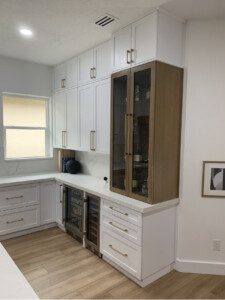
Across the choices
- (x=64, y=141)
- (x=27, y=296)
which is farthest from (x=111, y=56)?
(x=27, y=296)

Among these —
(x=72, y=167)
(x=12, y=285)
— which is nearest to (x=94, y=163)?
(x=72, y=167)

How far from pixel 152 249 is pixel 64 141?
2.27 meters

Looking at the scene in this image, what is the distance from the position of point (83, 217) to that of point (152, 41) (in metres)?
2.24

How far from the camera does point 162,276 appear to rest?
2.47 m

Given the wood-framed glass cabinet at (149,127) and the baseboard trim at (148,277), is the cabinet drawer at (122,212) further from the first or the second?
the baseboard trim at (148,277)

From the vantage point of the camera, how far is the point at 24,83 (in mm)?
3820

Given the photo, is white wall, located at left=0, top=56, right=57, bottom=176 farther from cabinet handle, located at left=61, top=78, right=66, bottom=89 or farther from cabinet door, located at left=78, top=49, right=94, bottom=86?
cabinet door, located at left=78, top=49, right=94, bottom=86

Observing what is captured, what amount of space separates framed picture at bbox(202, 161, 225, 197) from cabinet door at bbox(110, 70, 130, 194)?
2.75 ft

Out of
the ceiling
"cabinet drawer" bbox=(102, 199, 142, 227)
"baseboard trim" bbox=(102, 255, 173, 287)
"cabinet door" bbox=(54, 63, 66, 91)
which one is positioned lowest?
"baseboard trim" bbox=(102, 255, 173, 287)

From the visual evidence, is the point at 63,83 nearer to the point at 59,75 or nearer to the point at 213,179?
the point at 59,75

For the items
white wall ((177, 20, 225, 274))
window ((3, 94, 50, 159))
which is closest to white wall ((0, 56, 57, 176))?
window ((3, 94, 50, 159))

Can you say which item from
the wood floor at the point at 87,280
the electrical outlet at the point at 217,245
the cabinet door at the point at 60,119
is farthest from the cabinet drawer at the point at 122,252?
the cabinet door at the point at 60,119

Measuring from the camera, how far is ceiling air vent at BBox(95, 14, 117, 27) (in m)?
2.33

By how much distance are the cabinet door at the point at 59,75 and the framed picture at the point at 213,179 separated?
8.67 feet
